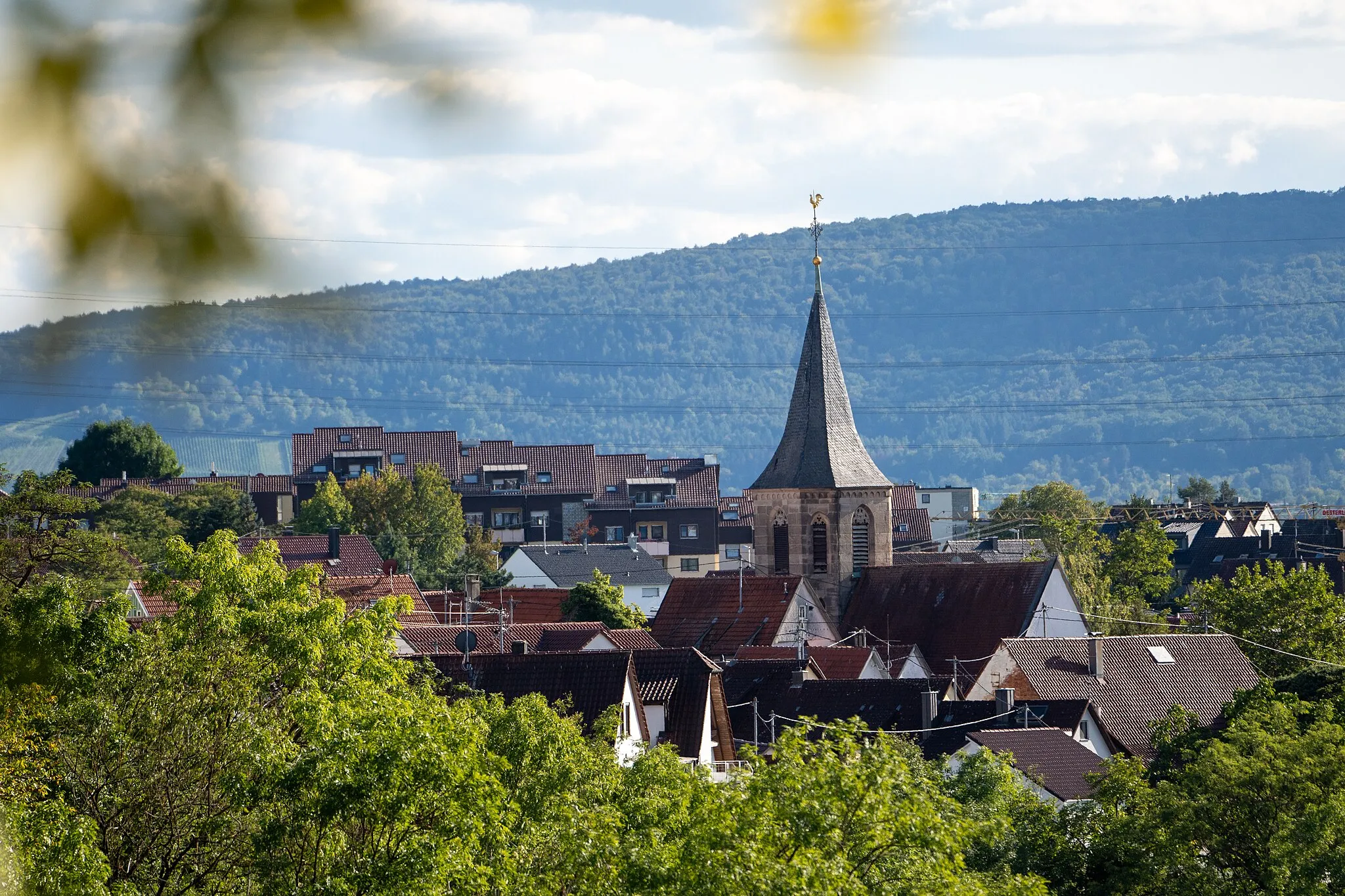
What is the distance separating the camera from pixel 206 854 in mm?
21438

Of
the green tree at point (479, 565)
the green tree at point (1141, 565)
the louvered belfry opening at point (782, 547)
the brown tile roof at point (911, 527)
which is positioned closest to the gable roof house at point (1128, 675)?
the louvered belfry opening at point (782, 547)

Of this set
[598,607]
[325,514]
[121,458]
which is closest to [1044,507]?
[325,514]

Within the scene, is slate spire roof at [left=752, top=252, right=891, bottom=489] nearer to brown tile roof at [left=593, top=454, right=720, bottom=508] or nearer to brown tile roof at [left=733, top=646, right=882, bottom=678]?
brown tile roof at [left=733, top=646, right=882, bottom=678]

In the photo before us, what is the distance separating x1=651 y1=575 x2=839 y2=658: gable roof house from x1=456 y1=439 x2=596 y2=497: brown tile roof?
4806 cm

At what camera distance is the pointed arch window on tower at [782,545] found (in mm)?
71438

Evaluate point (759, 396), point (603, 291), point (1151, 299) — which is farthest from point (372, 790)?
point (1151, 299)

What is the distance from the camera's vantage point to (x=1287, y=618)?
67875 mm

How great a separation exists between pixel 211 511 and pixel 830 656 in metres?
35.6

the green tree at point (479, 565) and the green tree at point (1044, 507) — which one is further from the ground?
the green tree at point (1044, 507)

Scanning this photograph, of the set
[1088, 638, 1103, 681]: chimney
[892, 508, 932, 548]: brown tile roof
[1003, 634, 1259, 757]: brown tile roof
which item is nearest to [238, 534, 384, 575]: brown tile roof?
[1003, 634, 1259, 757]: brown tile roof

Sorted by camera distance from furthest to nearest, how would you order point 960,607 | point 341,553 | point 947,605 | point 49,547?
A: point 341,553, point 947,605, point 960,607, point 49,547

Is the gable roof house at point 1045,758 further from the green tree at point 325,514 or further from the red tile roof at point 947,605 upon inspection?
the green tree at point 325,514

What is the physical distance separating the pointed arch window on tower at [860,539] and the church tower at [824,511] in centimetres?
2

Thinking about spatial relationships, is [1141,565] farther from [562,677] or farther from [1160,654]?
[562,677]
